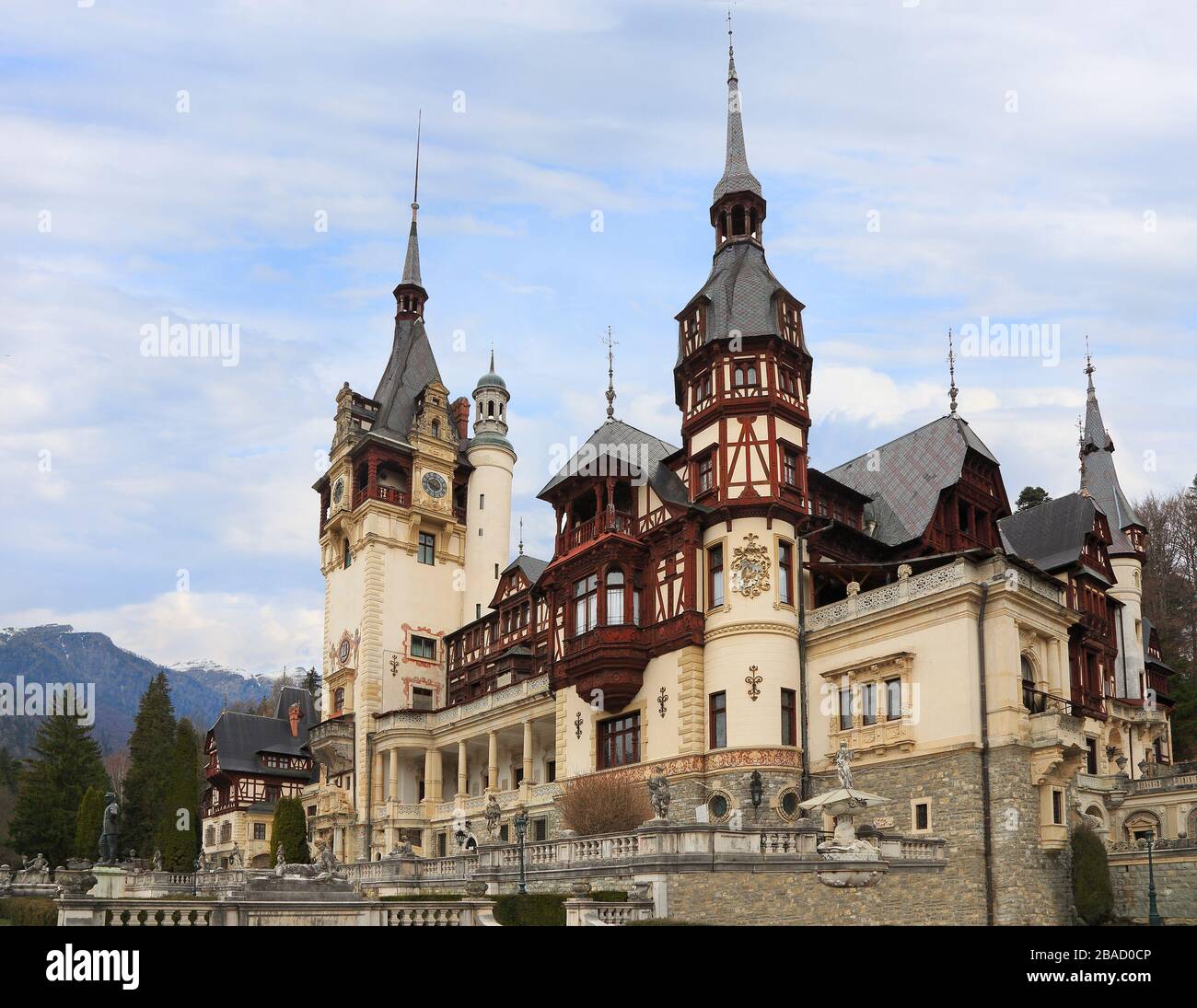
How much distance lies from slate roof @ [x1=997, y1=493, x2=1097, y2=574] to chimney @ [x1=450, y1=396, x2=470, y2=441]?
3280cm

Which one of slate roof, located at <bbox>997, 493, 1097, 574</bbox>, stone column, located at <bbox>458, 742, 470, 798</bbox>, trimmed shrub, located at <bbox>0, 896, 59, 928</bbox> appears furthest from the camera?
stone column, located at <bbox>458, 742, 470, 798</bbox>

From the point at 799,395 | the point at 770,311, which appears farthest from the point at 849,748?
the point at 770,311

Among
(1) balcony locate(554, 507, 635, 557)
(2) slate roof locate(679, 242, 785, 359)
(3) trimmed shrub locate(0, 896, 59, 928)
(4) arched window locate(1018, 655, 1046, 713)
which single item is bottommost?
(3) trimmed shrub locate(0, 896, 59, 928)

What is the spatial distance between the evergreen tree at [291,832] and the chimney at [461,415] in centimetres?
2260

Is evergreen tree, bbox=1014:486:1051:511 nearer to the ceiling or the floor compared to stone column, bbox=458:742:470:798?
nearer to the ceiling

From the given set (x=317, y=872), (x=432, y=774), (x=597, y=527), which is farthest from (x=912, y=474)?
(x=432, y=774)

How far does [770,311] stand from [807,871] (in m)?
20.9

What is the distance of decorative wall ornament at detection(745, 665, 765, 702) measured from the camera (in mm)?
37438

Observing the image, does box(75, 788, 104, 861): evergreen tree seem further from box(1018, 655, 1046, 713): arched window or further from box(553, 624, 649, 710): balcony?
box(1018, 655, 1046, 713): arched window

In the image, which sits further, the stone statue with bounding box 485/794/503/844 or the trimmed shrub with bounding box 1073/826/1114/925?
the stone statue with bounding box 485/794/503/844

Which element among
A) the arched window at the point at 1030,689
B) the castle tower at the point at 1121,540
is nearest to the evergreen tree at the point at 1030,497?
the castle tower at the point at 1121,540

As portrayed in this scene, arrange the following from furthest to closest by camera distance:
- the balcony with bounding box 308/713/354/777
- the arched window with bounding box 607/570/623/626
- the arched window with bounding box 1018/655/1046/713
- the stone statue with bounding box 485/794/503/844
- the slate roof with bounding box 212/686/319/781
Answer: the slate roof with bounding box 212/686/319/781, the balcony with bounding box 308/713/354/777, the arched window with bounding box 607/570/623/626, the stone statue with bounding box 485/794/503/844, the arched window with bounding box 1018/655/1046/713

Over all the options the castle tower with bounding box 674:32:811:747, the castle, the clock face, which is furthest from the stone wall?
the clock face

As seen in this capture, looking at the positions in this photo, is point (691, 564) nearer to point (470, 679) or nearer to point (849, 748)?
point (849, 748)
